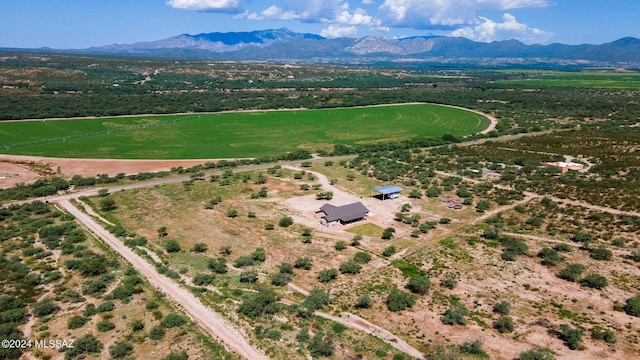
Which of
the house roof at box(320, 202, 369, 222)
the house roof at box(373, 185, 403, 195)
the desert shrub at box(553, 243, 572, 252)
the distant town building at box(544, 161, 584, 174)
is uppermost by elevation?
the distant town building at box(544, 161, 584, 174)

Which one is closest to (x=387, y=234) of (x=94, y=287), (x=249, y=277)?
(x=249, y=277)

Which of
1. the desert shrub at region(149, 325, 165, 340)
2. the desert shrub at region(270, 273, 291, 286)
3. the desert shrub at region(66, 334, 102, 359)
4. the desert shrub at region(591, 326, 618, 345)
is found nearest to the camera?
the desert shrub at region(66, 334, 102, 359)

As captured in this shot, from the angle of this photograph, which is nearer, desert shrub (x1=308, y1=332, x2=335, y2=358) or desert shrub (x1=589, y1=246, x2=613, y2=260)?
desert shrub (x1=308, y1=332, x2=335, y2=358)

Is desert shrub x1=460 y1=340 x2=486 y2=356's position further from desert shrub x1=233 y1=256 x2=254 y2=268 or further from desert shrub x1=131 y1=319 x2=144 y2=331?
desert shrub x1=131 y1=319 x2=144 y2=331

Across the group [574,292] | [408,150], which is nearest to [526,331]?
[574,292]

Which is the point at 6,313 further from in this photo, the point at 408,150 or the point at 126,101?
the point at 126,101

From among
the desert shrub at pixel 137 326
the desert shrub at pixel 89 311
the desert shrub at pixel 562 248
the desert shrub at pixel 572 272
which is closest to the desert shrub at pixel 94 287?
the desert shrub at pixel 89 311

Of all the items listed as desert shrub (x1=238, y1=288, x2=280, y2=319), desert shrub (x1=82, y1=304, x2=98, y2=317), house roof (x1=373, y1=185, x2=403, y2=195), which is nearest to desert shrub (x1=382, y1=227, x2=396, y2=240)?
house roof (x1=373, y1=185, x2=403, y2=195)
